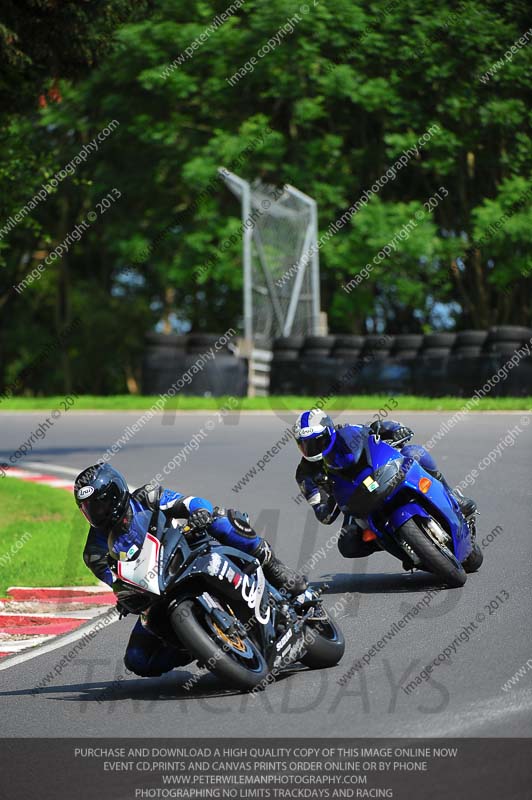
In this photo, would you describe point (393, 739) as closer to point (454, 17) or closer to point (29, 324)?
point (454, 17)

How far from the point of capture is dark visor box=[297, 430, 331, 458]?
29.9ft

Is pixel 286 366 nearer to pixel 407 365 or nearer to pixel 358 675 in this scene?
pixel 407 365

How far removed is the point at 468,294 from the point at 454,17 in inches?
285

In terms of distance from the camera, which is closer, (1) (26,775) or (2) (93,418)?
(1) (26,775)

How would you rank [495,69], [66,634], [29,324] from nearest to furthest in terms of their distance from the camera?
[66,634]
[495,69]
[29,324]

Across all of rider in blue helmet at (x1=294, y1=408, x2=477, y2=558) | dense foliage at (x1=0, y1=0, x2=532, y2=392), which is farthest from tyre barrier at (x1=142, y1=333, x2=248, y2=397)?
rider in blue helmet at (x1=294, y1=408, x2=477, y2=558)

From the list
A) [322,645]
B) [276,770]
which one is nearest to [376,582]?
[322,645]

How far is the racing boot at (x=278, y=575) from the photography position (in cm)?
720

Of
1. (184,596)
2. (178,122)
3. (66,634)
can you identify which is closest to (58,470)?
(66,634)

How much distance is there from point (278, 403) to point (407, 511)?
15.0m

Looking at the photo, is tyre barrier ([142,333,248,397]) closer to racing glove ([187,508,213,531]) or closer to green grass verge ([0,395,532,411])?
green grass verge ([0,395,532,411])

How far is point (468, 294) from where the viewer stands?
116ft

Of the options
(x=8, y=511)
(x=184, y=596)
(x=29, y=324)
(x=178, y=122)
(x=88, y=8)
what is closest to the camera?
(x=184, y=596)

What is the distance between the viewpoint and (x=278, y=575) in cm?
726
